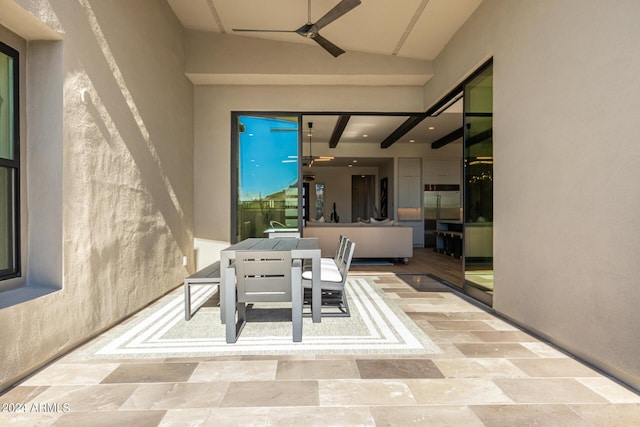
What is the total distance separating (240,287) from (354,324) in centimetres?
111

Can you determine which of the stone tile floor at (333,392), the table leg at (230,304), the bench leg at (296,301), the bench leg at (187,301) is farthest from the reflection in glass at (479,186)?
the bench leg at (187,301)

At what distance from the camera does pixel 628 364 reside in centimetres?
199

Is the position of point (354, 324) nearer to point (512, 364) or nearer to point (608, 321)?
point (512, 364)

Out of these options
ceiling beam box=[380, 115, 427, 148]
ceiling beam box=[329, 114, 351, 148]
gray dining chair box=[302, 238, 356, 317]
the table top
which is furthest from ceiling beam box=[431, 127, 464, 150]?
the table top

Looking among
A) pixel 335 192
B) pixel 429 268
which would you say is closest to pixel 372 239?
pixel 429 268

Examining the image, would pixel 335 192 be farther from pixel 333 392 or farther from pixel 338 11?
pixel 333 392

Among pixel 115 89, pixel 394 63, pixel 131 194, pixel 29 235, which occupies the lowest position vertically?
pixel 29 235

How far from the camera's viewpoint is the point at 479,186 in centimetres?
400

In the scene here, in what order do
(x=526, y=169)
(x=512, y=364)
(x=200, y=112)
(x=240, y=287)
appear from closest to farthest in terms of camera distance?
1. (x=512, y=364)
2. (x=240, y=287)
3. (x=526, y=169)
4. (x=200, y=112)

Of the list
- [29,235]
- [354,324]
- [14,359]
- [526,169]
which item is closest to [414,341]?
[354,324]

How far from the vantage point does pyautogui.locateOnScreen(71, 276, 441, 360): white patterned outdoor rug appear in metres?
2.53

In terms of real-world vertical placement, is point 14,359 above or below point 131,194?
below

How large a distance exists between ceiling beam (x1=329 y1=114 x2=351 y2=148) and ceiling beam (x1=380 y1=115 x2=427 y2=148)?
1316mm

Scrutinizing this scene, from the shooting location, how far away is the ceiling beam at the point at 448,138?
8.38 metres
